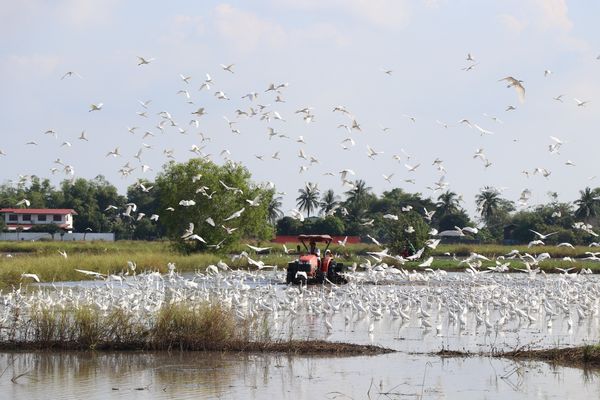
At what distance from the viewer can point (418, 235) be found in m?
51.8

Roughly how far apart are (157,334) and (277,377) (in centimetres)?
303

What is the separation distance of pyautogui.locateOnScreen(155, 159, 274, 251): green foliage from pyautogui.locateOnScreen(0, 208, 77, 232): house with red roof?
3871 centimetres

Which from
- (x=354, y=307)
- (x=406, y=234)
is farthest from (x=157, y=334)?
(x=406, y=234)

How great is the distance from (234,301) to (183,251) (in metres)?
32.8

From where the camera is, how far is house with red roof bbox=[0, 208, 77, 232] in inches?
3784

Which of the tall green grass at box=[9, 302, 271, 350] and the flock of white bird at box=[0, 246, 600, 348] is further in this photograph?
the flock of white bird at box=[0, 246, 600, 348]

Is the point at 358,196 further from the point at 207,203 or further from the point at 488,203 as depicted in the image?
the point at 207,203

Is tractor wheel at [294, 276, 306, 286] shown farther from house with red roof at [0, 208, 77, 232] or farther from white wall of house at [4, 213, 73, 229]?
white wall of house at [4, 213, 73, 229]

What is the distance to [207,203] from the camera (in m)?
56.5

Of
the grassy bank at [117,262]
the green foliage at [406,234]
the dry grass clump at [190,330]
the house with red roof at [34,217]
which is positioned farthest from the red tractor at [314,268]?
the house with red roof at [34,217]

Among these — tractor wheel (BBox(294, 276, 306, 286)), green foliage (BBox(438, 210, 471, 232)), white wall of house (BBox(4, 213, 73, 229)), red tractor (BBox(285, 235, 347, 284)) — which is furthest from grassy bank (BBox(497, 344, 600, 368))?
white wall of house (BBox(4, 213, 73, 229))

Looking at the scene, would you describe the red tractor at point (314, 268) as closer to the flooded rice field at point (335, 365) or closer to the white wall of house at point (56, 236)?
the flooded rice field at point (335, 365)

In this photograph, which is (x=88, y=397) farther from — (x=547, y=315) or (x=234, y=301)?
(x=547, y=315)

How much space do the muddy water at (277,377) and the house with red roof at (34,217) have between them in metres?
80.1
